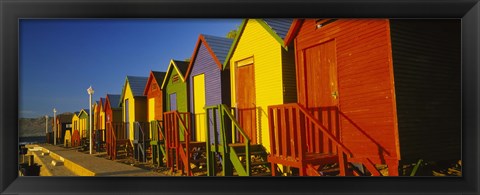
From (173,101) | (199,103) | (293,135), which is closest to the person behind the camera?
(293,135)

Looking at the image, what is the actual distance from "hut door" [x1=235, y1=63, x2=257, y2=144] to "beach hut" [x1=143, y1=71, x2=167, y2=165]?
3780mm

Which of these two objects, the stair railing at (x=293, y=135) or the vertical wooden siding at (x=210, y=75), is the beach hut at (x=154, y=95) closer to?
the vertical wooden siding at (x=210, y=75)

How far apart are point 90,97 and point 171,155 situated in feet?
12.6

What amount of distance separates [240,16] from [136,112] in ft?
33.7

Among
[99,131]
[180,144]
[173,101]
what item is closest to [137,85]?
[173,101]

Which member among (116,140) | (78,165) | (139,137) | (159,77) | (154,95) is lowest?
(78,165)

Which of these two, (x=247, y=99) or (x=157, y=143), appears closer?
(x=247, y=99)

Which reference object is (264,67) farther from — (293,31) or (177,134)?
(177,134)

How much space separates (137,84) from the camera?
14.8 meters

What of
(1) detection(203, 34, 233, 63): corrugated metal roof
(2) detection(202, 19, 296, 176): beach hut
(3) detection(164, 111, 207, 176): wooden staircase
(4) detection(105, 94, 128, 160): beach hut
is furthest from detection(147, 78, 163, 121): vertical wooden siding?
(2) detection(202, 19, 296, 176): beach hut

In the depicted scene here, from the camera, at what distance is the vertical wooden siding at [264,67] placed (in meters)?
9.82

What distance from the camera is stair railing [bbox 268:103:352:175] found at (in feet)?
23.3

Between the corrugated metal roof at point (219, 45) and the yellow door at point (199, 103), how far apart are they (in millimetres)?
995

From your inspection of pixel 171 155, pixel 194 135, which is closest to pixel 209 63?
pixel 194 135
